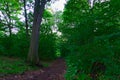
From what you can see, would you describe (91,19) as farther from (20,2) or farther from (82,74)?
(20,2)

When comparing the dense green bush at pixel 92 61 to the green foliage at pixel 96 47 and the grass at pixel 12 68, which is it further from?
the grass at pixel 12 68

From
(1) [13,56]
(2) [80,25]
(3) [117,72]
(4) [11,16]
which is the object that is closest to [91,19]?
(2) [80,25]

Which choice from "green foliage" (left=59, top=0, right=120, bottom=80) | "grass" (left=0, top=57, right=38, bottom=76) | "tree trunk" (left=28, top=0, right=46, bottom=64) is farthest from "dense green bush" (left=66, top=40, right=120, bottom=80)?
"tree trunk" (left=28, top=0, right=46, bottom=64)

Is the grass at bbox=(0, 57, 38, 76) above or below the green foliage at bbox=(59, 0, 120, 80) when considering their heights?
below

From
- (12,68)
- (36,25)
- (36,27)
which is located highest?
(36,25)

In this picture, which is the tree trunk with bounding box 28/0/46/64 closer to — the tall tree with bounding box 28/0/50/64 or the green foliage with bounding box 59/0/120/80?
the tall tree with bounding box 28/0/50/64

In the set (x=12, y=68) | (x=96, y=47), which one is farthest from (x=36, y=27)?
Answer: (x=96, y=47)

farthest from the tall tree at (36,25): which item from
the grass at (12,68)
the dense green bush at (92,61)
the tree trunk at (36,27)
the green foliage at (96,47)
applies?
the dense green bush at (92,61)

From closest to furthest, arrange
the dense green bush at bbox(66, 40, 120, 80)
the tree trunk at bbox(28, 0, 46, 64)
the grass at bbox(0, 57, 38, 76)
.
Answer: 1. the dense green bush at bbox(66, 40, 120, 80)
2. the grass at bbox(0, 57, 38, 76)
3. the tree trunk at bbox(28, 0, 46, 64)

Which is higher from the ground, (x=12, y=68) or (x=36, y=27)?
(x=36, y=27)

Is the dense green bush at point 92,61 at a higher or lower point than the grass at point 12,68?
higher

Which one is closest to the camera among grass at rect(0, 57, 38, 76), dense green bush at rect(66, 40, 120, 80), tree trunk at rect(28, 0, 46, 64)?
dense green bush at rect(66, 40, 120, 80)

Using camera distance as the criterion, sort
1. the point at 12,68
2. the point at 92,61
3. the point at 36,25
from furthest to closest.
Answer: the point at 36,25 → the point at 12,68 → the point at 92,61

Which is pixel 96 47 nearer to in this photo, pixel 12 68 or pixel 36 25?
pixel 12 68
